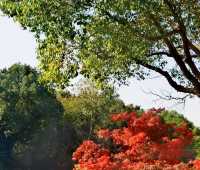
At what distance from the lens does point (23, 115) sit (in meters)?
41.1

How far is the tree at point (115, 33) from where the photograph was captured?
13000 millimetres

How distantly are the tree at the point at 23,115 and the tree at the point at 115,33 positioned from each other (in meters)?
26.8

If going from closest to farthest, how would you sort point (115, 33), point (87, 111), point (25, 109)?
point (115, 33)
point (25, 109)
point (87, 111)

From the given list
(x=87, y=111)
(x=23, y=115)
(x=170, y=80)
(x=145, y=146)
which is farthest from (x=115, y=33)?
(x=87, y=111)

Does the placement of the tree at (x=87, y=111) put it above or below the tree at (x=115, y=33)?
above

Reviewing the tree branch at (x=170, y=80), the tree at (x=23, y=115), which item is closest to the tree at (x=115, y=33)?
the tree branch at (x=170, y=80)

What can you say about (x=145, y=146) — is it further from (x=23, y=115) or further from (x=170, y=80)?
(x=23, y=115)

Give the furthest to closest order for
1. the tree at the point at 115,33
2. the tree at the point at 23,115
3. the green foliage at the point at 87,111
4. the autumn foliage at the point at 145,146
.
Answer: the green foliage at the point at 87,111 < the tree at the point at 23,115 < the autumn foliage at the point at 145,146 < the tree at the point at 115,33

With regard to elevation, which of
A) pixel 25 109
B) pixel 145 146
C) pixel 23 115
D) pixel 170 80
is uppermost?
pixel 25 109

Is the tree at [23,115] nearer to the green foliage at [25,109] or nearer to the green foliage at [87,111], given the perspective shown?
the green foliage at [25,109]

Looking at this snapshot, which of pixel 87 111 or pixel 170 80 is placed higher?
pixel 87 111

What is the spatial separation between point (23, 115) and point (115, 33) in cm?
2867

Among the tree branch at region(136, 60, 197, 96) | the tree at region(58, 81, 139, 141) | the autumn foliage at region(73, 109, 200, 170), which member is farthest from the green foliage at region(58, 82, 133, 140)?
the tree branch at region(136, 60, 197, 96)

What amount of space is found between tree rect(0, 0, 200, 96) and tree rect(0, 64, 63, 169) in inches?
1054
